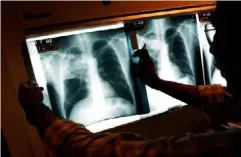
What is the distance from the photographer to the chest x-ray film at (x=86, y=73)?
1.01 meters

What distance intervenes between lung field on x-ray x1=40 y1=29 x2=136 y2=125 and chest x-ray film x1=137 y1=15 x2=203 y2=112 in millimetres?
106

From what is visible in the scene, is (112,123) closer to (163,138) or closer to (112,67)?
(112,67)

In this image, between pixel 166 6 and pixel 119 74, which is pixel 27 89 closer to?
pixel 119 74

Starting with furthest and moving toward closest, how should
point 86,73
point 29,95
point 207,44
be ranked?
point 207,44 → point 86,73 → point 29,95

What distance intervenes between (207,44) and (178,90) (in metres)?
0.29

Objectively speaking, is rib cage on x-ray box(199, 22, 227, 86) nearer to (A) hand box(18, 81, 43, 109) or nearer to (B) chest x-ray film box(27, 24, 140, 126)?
(B) chest x-ray film box(27, 24, 140, 126)

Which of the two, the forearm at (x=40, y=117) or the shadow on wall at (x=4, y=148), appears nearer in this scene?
the forearm at (x=40, y=117)

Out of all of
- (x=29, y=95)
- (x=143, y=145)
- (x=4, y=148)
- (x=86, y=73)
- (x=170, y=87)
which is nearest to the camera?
(x=143, y=145)

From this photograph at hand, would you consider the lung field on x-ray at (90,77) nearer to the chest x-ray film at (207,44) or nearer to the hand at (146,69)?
the hand at (146,69)

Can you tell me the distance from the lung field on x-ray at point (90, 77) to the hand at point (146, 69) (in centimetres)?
5

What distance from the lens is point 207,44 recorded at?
1.36 meters

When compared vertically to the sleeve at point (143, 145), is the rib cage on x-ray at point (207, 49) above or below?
above

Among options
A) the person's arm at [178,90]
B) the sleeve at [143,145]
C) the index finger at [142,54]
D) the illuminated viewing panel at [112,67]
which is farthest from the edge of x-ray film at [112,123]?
the sleeve at [143,145]

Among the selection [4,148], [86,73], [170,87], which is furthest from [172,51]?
[4,148]
